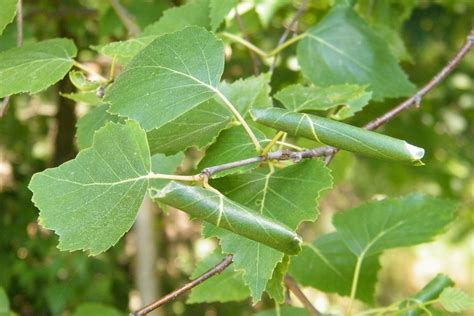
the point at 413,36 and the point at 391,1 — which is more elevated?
the point at 391,1

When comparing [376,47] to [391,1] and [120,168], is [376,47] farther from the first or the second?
[120,168]

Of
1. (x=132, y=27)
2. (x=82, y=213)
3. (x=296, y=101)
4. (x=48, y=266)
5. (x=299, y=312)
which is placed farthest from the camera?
(x=48, y=266)

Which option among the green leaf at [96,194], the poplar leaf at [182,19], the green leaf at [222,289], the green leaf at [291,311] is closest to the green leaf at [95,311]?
the green leaf at [222,289]

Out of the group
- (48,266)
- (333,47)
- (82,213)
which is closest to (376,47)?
(333,47)

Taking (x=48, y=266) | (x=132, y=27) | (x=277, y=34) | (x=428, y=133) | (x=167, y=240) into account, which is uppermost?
(x=132, y=27)

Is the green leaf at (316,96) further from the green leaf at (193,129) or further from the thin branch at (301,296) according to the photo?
the thin branch at (301,296)

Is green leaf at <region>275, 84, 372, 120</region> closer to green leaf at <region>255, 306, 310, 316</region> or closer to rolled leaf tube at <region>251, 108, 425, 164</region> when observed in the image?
rolled leaf tube at <region>251, 108, 425, 164</region>

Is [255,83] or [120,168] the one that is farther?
[255,83]

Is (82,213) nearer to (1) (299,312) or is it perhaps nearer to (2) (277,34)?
(1) (299,312)

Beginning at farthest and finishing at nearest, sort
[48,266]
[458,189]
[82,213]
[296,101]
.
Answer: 1. [458,189]
2. [48,266]
3. [296,101]
4. [82,213]
